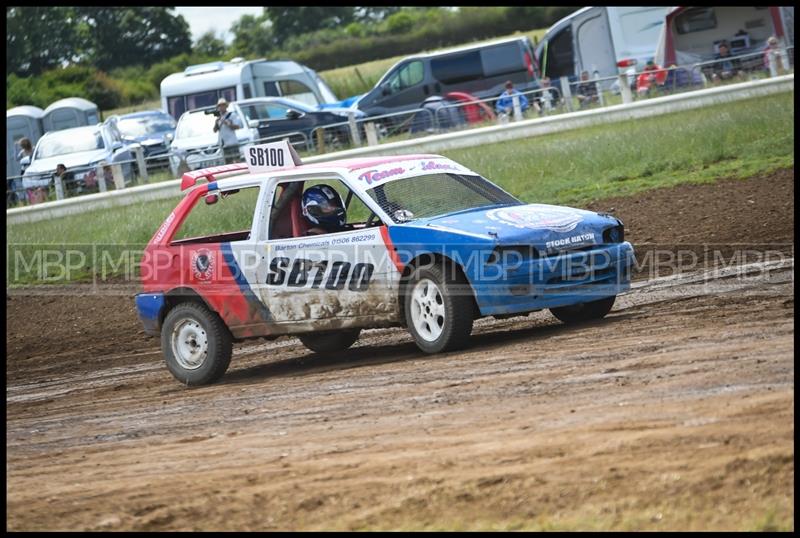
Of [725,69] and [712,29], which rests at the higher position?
[712,29]

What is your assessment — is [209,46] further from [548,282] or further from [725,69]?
[548,282]

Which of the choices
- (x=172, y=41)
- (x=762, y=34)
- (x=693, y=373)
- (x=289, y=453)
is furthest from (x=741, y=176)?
(x=172, y=41)

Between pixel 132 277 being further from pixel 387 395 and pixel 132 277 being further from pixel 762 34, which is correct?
pixel 762 34

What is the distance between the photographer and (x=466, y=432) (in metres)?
6.68

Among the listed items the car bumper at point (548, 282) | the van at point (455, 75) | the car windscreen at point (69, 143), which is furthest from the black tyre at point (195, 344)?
the van at point (455, 75)

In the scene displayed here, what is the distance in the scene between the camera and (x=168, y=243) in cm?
1079

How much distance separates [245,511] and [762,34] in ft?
89.8

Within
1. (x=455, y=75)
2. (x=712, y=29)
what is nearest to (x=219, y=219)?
(x=455, y=75)

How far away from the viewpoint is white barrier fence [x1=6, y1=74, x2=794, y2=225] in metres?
22.6

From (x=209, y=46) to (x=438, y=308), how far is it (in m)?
74.7

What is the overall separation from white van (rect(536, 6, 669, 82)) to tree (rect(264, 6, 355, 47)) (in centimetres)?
5425

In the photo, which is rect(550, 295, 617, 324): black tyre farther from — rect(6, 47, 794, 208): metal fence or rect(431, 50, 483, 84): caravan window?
rect(431, 50, 483, 84): caravan window

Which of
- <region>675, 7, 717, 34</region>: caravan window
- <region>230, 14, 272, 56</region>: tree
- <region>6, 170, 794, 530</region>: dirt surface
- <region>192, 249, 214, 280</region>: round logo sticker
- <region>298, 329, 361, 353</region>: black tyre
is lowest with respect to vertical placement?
<region>298, 329, 361, 353</region>: black tyre

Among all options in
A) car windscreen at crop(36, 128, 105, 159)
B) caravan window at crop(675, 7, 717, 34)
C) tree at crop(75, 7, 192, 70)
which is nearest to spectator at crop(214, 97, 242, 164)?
car windscreen at crop(36, 128, 105, 159)
